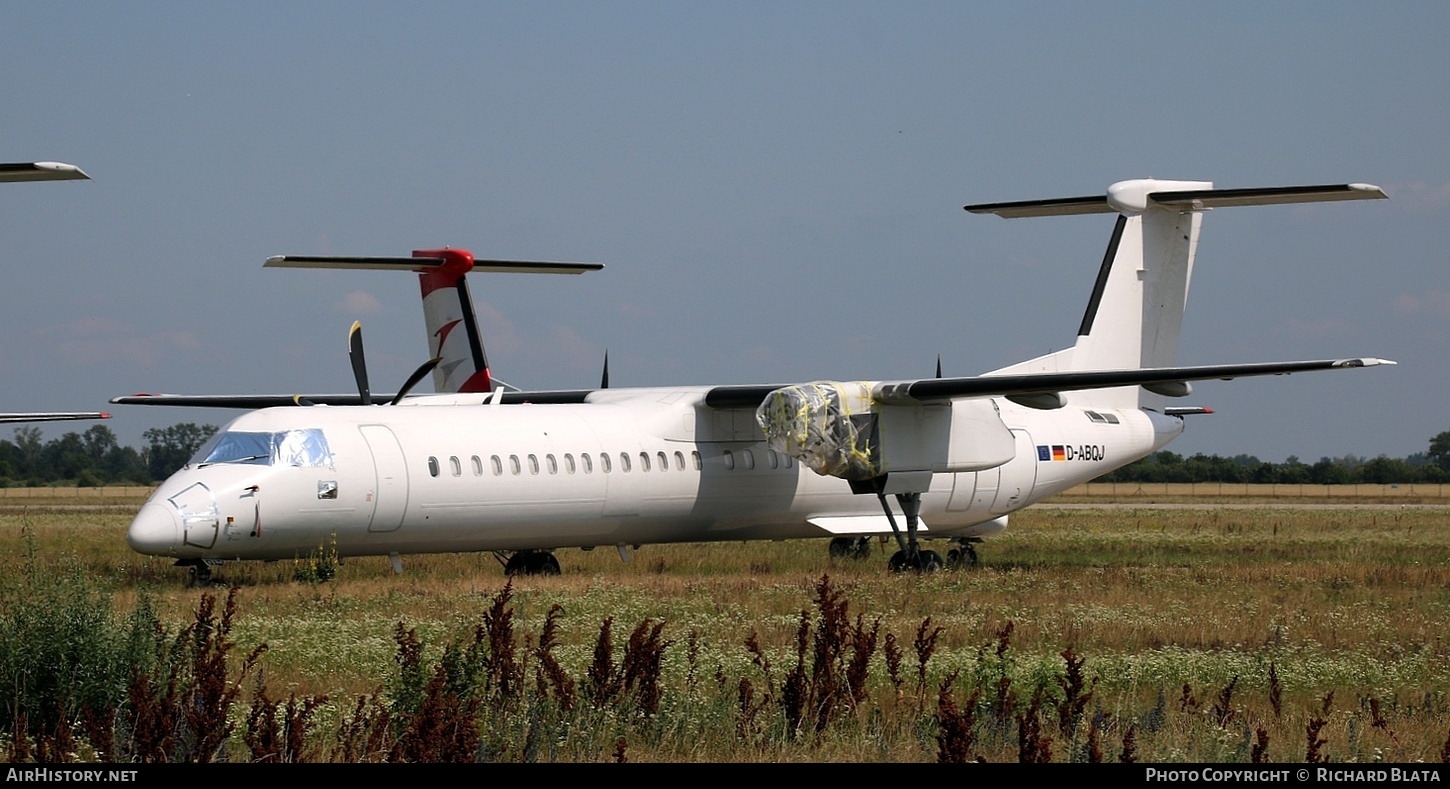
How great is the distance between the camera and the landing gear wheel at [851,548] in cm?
2512

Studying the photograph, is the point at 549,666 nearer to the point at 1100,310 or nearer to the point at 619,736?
the point at 619,736

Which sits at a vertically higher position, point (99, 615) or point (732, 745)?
point (99, 615)

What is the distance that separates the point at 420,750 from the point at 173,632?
6.45 metres

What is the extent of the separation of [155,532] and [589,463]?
5.68 metres

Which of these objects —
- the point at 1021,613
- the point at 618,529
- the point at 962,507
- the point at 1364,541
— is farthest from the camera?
the point at 1364,541

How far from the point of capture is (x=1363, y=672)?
12070 mm

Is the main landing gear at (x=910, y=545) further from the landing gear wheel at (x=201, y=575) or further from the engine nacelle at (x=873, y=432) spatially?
the landing gear wheel at (x=201, y=575)

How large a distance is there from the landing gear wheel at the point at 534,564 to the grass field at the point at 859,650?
596 millimetres

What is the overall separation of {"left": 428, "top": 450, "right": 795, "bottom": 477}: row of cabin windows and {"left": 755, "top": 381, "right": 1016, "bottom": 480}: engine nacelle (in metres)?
1.49

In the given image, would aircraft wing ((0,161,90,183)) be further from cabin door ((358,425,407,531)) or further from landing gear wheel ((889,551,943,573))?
landing gear wheel ((889,551,943,573))

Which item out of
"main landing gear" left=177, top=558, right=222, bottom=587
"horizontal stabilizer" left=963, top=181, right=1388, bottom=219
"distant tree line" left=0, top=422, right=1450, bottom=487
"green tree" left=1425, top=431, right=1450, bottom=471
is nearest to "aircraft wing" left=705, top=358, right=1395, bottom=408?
"horizontal stabilizer" left=963, top=181, right=1388, bottom=219

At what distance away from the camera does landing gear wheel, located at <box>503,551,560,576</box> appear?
21.6 m

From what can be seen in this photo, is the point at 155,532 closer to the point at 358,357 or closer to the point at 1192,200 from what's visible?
the point at 358,357
